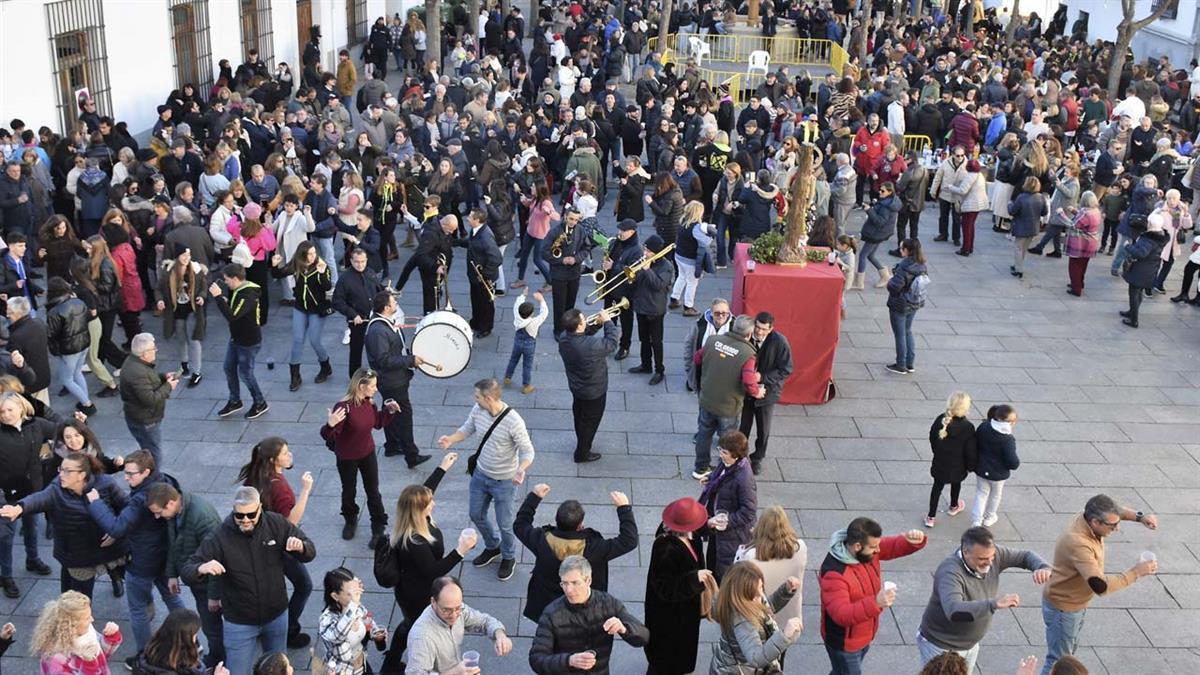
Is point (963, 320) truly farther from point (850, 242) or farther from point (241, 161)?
point (241, 161)

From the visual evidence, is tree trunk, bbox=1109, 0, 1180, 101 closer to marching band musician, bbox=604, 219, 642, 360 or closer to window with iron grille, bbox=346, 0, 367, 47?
marching band musician, bbox=604, 219, 642, 360

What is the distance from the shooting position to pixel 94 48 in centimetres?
1864

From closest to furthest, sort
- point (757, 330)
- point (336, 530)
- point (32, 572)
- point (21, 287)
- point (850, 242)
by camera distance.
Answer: point (32, 572)
point (336, 530)
point (757, 330)
point (21, 287)
point (850, 242)

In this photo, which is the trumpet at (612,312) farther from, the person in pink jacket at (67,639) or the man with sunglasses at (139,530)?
the person in pink jacket at (67,639)

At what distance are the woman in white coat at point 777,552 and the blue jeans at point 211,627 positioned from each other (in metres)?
3.11

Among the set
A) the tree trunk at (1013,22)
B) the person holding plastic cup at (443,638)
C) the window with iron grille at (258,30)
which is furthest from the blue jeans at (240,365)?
the tree trunk at (1013,22)

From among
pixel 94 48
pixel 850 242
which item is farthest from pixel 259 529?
pixel 94 48

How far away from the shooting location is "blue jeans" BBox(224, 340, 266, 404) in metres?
10.8

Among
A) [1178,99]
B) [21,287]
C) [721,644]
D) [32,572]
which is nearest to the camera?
[721,644]

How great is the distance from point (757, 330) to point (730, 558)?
2438 millimetres

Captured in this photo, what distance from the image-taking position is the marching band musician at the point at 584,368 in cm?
977

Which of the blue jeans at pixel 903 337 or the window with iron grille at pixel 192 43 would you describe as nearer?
the blue jeans at pixel 903 337

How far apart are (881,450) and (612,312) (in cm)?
286

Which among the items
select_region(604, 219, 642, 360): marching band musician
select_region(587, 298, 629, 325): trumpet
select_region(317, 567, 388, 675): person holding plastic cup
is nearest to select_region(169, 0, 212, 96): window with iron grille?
select_region(604, 219, 642, 360): marching band musician
